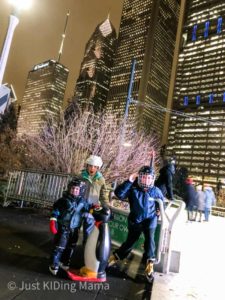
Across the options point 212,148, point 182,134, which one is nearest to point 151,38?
point 182,134

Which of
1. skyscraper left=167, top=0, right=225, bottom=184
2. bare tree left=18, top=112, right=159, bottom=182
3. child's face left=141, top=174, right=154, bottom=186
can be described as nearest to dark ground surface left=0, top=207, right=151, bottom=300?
child's face left=141, top=174, right=154, bottom=186

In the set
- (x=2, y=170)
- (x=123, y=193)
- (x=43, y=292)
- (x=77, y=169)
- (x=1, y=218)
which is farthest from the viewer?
(x=2, y=170)

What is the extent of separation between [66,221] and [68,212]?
0.47ft

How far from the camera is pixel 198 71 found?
19150 centimetres

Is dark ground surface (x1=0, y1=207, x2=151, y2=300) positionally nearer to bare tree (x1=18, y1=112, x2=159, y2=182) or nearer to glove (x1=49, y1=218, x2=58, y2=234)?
glove (x1=49, y1=218, x2=58, y2=234)

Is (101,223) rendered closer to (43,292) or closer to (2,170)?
(43,292)

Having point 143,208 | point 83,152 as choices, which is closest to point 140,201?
point 143,208

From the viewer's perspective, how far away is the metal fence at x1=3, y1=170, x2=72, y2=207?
10.9 metres

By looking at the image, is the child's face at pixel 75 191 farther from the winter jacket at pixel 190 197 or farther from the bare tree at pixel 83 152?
the bare tree at pixel 83 152

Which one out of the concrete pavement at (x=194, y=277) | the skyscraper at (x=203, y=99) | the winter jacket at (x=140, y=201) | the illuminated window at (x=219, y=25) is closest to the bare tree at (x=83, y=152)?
the concrete pavement at (x=194, y=277)

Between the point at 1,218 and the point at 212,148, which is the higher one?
the point at 212,148

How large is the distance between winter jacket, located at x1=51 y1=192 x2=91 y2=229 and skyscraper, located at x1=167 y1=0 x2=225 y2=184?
165m

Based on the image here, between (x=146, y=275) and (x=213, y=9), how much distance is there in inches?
8598

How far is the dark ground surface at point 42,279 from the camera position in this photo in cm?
429
